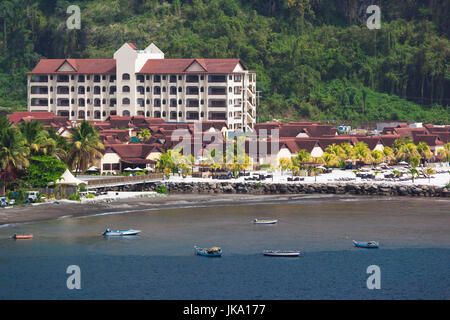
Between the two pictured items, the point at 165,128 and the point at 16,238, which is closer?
the point at 16,238

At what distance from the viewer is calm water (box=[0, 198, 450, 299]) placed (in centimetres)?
6694

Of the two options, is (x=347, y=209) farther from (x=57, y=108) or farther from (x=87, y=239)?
(x=57, y=108)

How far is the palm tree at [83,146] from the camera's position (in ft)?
390

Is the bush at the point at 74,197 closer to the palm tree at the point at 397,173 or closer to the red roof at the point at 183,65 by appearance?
the palm tree at the point at 397,173

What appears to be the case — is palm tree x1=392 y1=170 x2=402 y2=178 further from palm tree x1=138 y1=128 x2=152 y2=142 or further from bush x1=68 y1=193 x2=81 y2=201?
bush x1=68 y1=193 x2=81 y2=201

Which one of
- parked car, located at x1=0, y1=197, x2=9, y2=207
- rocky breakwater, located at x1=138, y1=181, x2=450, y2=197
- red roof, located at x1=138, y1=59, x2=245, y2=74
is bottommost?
rocky breakwater, located at x1=138, y1=181, x2=450, y2=197

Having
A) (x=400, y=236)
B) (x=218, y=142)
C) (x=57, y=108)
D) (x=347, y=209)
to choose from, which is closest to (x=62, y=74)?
(x=57, y=108)

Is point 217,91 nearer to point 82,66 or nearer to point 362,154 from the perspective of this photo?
point 82,66

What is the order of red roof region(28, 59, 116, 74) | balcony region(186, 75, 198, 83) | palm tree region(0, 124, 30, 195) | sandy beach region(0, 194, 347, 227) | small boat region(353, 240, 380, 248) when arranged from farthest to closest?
red roof region(28, 59, 116, 74), balcony region(186, 75, 198, 83), palm tree region(0, 124, 30, 195), sandy beach region(0, 194, 347, 227), small boat region(353, 240, 380, 248)

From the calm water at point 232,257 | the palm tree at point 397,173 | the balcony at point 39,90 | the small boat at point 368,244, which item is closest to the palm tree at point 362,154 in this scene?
the palm tree at point 397,173

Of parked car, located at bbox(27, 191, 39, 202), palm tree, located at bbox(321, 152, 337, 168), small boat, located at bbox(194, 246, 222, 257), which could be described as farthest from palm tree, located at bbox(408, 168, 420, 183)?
small boat, located at bbox(194, 246, 222, 257)

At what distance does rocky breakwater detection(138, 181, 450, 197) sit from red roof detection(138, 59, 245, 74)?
6035 cm
